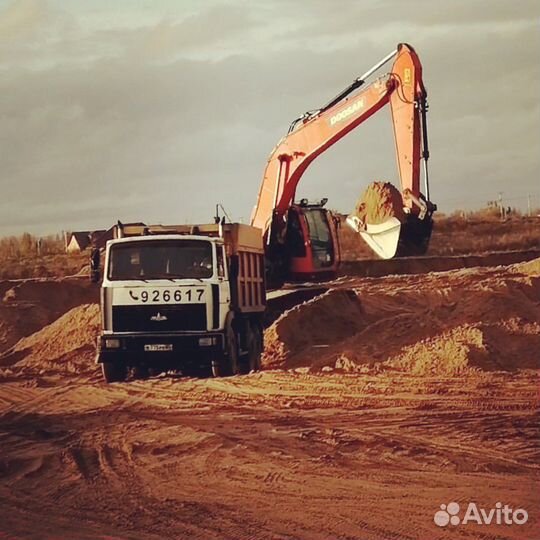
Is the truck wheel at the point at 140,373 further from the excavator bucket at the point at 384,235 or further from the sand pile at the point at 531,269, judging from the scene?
the sand pile at the point at 531,269

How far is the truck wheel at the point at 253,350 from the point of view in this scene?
68.3 feet

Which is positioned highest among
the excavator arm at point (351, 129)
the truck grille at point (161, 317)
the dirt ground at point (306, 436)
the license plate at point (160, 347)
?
the excavator arm at point (351, 129)

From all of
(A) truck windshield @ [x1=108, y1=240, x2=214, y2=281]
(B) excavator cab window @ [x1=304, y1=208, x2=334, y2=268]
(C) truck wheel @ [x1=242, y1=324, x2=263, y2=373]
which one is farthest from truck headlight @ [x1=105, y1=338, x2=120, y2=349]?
(B) excavator cab window @ [x1=304, y1=208, x2=334, y2=268]

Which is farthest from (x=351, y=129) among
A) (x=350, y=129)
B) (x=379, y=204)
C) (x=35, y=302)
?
(x=35, y=302)

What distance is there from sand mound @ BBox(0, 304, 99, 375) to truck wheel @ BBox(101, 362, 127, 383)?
11.6 ft

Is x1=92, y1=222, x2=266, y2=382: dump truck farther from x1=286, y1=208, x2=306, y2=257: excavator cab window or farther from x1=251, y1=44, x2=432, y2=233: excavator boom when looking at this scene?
x1=286, y1=208, x2=306, y2=257: excavator cab window

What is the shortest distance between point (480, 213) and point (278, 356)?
41.6 meters

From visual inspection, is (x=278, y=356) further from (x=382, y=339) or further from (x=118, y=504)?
(x=118, y=504)

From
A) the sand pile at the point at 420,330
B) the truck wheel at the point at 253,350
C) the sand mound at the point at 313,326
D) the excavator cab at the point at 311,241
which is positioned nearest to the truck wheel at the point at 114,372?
the truck wheel at the point at 253,350

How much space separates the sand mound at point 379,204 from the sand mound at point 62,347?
684cm

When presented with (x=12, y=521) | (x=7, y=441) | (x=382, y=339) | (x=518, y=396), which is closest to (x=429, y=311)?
(x=382, y=339)

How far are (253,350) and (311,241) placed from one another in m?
5.04

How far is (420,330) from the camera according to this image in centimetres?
2030

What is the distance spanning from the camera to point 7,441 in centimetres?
1391
